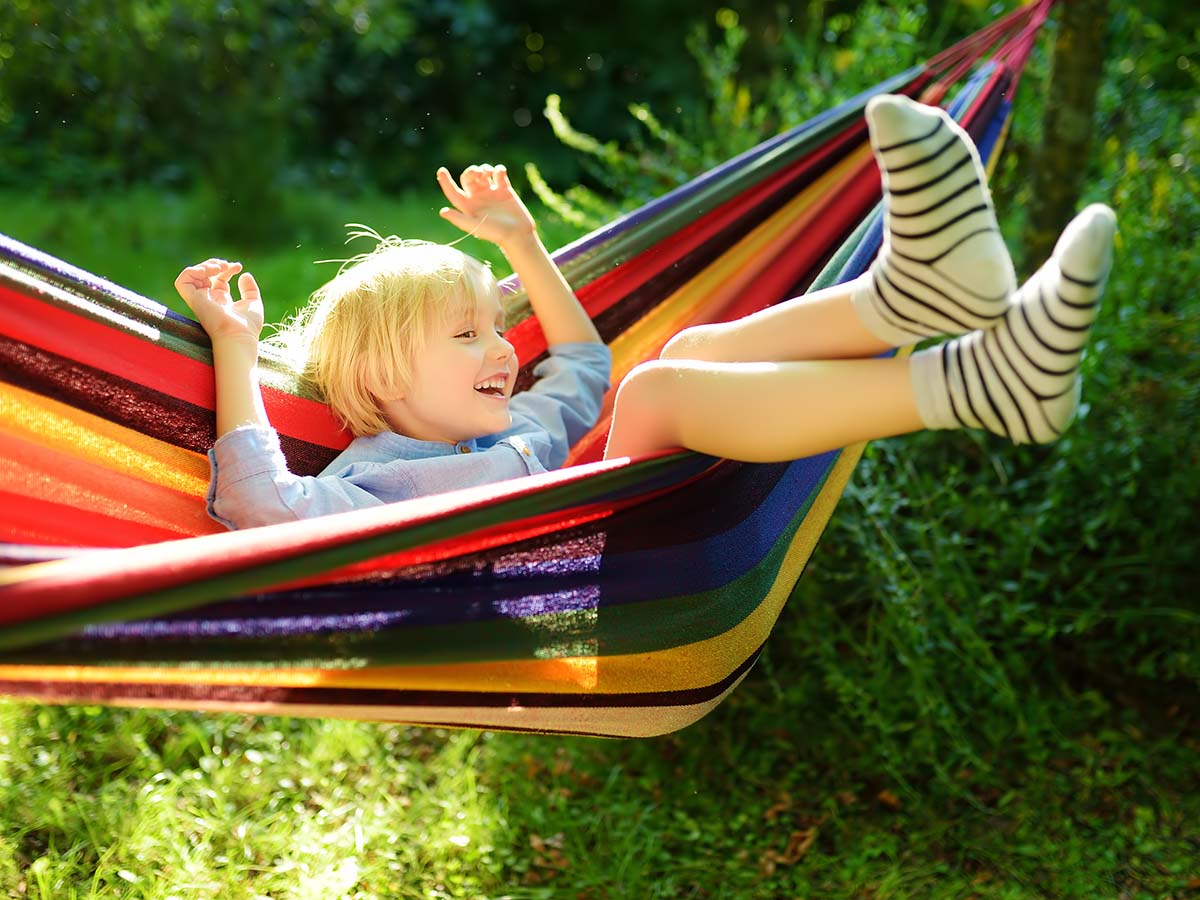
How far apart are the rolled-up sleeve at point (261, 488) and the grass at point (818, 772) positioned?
69 cm

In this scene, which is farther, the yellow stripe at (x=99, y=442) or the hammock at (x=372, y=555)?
the yellow stripe at (x=99, y=442)

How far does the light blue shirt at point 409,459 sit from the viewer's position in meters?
1.47

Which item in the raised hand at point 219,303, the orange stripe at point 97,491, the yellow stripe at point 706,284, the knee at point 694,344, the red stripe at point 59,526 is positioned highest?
the yellow stripe at point 706,284

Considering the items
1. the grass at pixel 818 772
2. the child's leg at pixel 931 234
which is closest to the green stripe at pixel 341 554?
the child's leg at pixel 931 234

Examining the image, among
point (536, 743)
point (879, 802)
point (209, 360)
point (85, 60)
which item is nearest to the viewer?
point (209, 360)

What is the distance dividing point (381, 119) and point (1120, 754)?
5544mm

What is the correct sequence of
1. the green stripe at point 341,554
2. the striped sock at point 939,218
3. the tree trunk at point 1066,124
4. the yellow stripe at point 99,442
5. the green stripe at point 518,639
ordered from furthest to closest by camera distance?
the tree trunk at point 1066,124 < the yellow stripe at point 99,442 < the striped sock at point 939,218 < the green stripe at point 518,639 < the green stripe at point 341,554

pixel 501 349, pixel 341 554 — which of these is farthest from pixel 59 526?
pixel 501 349

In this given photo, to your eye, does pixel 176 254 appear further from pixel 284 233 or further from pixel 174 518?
pixel 174 518

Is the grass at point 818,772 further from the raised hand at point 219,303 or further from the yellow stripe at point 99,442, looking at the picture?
the raised hand at point 219,303

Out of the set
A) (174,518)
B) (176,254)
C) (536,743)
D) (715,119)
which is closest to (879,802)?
(536,743)

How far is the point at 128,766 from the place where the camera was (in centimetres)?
217

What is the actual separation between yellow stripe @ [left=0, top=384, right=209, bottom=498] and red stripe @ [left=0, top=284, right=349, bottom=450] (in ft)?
0.21

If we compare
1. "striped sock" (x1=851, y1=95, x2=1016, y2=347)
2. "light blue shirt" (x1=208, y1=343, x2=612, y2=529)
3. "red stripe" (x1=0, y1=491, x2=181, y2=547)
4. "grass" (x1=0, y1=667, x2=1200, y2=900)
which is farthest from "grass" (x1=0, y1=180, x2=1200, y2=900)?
"striped sock" (x1=851, y1=95, x2=1016, y2=347)
